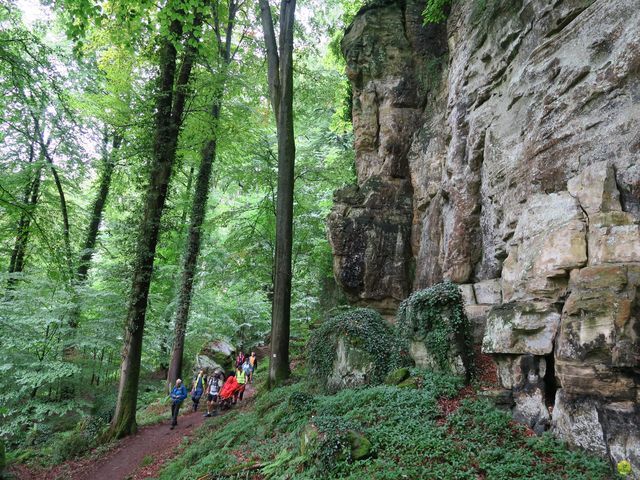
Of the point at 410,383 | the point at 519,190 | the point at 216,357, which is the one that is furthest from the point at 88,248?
the point at 519,190

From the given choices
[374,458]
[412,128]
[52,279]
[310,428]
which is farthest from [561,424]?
[52,279]

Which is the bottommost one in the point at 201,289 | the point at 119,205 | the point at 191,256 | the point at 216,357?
the point at 216,357

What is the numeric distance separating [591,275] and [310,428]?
14.7 ft

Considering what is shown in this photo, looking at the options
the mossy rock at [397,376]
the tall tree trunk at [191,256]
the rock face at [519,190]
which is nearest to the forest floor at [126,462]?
the tall tree trunk at [191,256]

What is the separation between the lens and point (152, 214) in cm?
1052

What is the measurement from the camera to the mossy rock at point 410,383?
6.97 meters

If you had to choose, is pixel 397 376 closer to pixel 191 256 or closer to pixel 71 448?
pixel 71 448

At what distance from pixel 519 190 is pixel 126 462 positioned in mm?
10393

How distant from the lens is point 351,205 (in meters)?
12.8

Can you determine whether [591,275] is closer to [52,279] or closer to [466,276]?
[466,276]

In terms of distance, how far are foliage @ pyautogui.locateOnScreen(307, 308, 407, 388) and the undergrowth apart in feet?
2.95

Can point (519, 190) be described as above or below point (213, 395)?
above

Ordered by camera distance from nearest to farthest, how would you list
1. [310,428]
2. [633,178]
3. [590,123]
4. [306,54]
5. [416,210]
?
1. [633,178]
2. [310,428]
3. [590,123]
4. [416,210]
5. [306,54]

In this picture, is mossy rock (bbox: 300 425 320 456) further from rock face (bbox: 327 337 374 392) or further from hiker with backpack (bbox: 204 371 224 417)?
hiker with backpack (bbox: 204 371 224 417)
